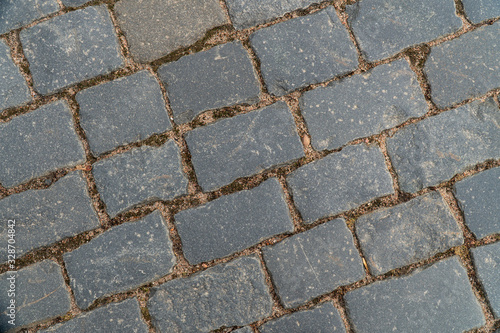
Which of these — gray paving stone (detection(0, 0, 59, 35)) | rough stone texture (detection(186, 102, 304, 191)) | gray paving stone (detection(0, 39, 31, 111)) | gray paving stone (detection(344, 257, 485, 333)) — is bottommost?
gray paving stone (detection(344, 257, 485, 333))

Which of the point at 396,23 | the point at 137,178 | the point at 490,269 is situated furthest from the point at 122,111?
the point at 490,269

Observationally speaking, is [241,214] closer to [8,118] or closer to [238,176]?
[238,176]

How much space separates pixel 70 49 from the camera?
2.33m

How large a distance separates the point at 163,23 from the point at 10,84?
1.02m

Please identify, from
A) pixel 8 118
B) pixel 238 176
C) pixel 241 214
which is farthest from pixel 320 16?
pixel 8 118

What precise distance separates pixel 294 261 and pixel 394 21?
1688 millimetres

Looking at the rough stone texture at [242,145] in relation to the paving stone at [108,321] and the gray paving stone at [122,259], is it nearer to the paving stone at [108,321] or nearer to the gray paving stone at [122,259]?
the gray paving stone at [122,259]

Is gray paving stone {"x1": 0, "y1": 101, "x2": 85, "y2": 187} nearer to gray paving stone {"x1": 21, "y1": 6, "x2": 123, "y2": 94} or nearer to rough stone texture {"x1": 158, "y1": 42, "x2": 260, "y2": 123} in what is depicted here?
gray paving stone {"x1": 21, "y1": 6, "x2": 123, "y2": 94}

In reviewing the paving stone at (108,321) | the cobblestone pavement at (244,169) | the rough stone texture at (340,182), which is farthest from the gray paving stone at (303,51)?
the paving stone at (108,321)

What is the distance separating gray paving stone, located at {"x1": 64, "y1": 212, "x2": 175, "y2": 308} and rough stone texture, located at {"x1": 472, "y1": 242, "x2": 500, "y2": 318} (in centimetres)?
192

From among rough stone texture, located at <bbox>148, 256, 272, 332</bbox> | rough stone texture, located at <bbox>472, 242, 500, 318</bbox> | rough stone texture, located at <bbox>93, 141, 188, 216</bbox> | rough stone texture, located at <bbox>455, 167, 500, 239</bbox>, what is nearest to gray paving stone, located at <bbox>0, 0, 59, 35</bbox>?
rough stone texture, located at <bbox>93, 141, 188, 216</bbox>

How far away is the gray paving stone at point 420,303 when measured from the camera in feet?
7.38

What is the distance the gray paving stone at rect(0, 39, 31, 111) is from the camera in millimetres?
2295

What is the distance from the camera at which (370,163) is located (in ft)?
7.66
